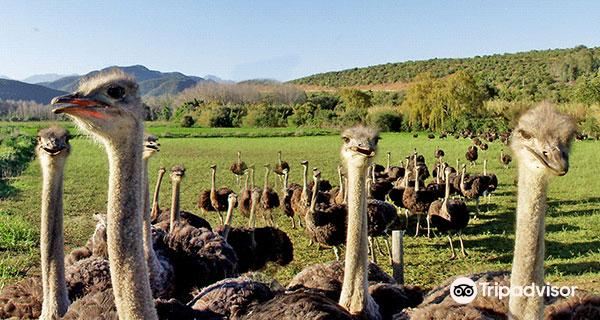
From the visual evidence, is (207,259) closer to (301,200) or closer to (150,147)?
(150,147)

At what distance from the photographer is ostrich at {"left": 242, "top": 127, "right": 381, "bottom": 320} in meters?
3.12

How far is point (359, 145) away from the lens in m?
4.21

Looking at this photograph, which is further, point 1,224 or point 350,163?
point 1,224

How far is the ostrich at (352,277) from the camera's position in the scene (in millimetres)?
3117

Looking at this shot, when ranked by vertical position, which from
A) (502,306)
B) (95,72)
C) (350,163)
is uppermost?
(95,72)

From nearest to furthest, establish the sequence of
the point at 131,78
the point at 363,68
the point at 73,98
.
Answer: the point at 73,98
the point at 131,78
the point at 363,68

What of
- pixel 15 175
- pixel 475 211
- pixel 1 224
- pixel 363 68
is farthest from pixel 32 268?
pixel 363 68

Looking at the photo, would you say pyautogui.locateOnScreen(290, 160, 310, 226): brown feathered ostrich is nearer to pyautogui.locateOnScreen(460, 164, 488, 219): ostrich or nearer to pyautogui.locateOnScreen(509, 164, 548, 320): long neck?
pyautogui.locateOnScreen(460, 164, 488, 219): ostrich

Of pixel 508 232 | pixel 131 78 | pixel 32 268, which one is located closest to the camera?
pixel 131 78

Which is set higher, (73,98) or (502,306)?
(73,98)

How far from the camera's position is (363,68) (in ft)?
360

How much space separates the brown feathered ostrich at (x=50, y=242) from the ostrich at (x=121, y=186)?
1.50 meters

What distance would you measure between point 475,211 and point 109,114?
10.0m

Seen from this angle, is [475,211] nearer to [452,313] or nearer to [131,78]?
[452,313]
